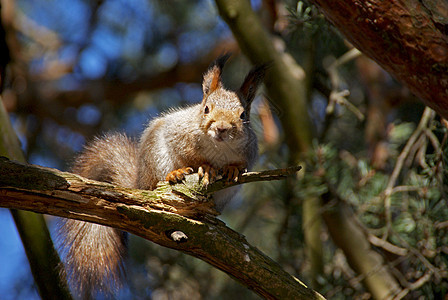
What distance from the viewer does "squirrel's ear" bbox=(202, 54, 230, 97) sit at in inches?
73.8

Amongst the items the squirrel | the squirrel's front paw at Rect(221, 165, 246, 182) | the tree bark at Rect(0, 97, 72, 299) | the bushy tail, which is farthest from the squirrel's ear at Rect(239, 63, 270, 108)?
the tree bark at Rect(0, 97, 72, 299)

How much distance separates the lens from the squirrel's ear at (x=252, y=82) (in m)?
1.80

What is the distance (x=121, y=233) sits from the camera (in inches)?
77.5

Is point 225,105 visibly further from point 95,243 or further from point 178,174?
point 95,243

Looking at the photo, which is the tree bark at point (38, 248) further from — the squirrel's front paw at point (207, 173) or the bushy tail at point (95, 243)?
the squirrel's front paw at point (207, 173)

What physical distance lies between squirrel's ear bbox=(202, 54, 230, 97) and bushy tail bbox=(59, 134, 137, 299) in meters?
0.50

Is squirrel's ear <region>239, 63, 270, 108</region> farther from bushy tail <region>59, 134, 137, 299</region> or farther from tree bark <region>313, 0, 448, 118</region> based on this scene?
bushy tail <region>59, 134, 137, 299</region>

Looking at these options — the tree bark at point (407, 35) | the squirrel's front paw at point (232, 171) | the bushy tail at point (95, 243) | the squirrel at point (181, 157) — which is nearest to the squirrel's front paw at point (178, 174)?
the squirrel at point (181, 157)

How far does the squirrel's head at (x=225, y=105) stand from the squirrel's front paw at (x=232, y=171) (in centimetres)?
11

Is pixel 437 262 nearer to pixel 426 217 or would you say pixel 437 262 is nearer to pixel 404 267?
pixel 426 217

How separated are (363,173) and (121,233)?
3.93ft

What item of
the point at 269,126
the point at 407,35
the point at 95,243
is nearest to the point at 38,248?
the point at 95,243

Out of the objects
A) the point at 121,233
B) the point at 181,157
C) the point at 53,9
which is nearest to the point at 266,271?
the point at 181,157

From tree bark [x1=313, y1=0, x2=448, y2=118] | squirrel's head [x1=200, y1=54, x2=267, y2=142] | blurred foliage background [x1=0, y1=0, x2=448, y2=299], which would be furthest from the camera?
blurred foliage background [x1=0, y1=0, x2=448, y2=299]
